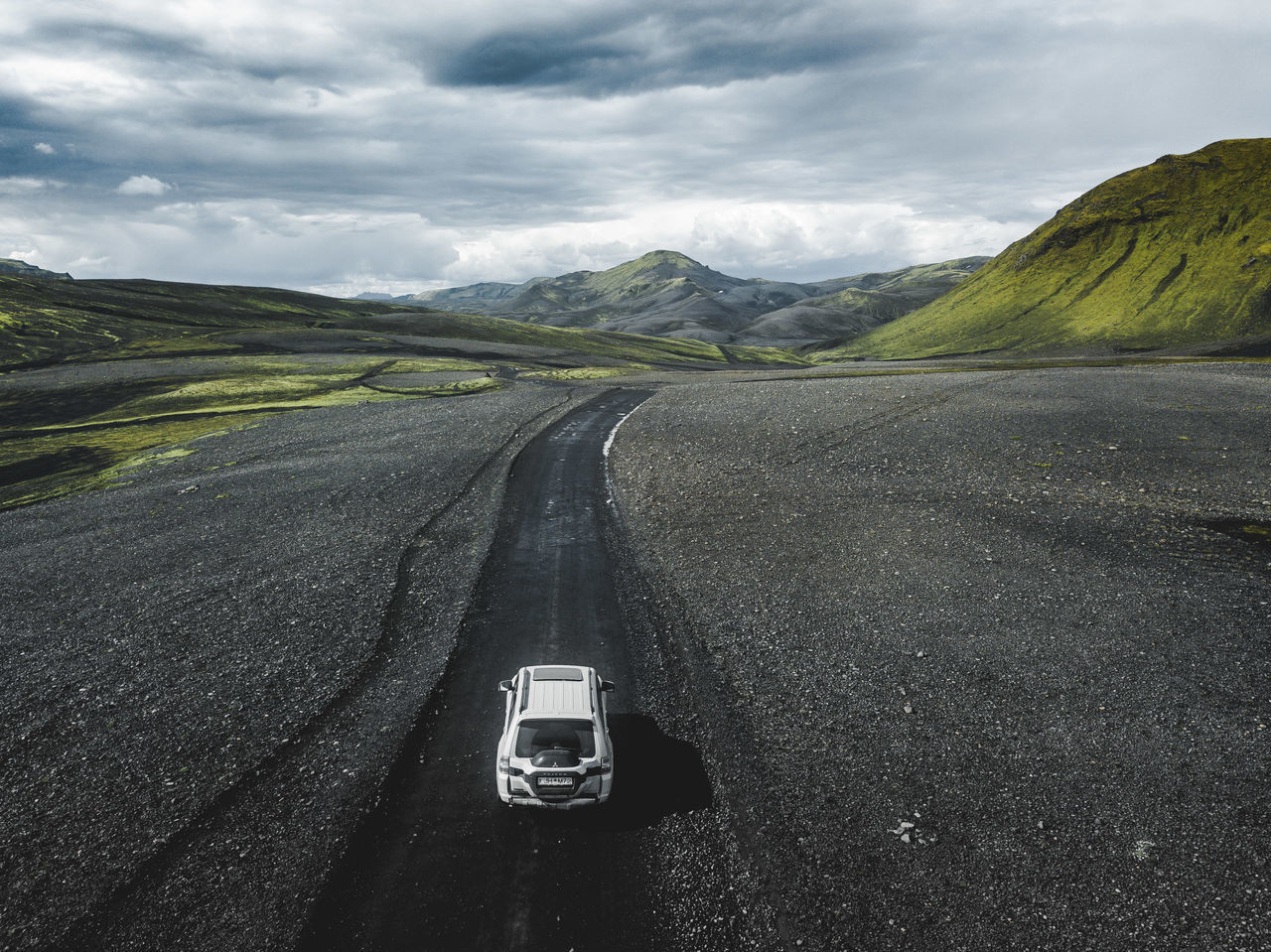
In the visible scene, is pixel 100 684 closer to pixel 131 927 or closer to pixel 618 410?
pixel 131 927

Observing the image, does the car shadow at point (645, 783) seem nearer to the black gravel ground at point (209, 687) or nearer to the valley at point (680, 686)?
the valley at point (680, 686)

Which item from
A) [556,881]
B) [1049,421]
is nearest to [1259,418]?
[1049,421]

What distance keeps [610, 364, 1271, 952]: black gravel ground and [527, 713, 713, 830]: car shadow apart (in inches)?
19.2

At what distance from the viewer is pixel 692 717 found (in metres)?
15.0

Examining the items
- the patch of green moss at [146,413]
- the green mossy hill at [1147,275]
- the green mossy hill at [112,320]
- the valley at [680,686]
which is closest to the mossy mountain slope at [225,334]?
the green mossy hill at [112,320]

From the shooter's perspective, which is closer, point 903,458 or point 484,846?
point 484,846

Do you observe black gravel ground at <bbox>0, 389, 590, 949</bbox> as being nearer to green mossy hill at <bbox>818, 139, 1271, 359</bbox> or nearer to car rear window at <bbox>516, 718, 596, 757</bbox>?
car rear window at <bbox>516, 718, 596, 757</bbox>

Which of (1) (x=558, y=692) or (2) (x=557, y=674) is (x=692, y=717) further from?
(1) (x=558, y=692)

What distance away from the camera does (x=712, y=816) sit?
39.7ft

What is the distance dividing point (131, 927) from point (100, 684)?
9.28m

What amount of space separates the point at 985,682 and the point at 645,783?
947 centimetres

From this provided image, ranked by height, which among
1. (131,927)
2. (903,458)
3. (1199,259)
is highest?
(1199,259)

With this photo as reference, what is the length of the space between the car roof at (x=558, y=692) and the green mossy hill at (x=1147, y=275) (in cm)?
16586

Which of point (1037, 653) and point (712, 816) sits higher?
point (1037, 653)
